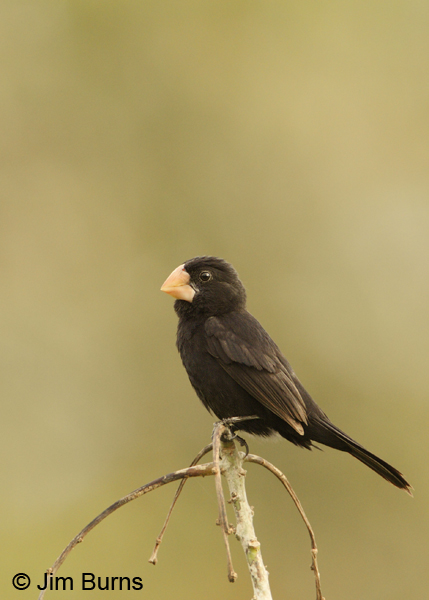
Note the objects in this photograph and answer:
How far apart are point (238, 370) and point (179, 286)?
634mm

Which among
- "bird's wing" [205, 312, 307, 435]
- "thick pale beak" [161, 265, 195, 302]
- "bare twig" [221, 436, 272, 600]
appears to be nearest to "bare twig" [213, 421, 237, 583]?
"bare twig" [221, 436, 272, 600]

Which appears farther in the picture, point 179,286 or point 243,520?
point 179,286

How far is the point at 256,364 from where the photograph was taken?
3418 millimetres

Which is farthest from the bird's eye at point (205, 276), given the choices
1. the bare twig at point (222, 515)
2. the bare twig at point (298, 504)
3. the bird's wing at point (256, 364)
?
the bare twig at point (222, 515)

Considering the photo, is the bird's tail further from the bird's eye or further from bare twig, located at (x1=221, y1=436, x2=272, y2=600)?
bare twig, located at (x1=221, y1=436, x2=272, y2=600)

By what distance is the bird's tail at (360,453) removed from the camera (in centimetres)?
324

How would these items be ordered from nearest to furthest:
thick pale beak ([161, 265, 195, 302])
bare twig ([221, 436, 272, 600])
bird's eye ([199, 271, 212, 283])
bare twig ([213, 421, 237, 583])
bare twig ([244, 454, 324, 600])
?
bare twig ([213, 421, 237, 583]), bare twig ([221, 436, 272, 600]), bare twig ([244, 454, 324, 600]), thick pale beak ([161, 265, 195, 302]), bird's eye ([199, 271, 212, 283])

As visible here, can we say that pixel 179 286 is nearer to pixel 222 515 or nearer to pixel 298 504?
pixel 298 504

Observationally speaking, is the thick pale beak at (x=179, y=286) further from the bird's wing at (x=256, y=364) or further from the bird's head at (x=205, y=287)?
the bird's wing at (x=256, y=364)

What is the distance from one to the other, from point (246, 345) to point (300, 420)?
480 mm

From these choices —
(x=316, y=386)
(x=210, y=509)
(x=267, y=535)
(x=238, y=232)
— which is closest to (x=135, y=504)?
(x=210, y=509)

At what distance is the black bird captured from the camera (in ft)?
→ 10.8

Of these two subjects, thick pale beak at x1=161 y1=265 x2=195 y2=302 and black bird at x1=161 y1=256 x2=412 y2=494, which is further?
thick pale beak at x1=161 y1=265 x2=195 y2=302

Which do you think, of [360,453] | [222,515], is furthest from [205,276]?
[222,515]
